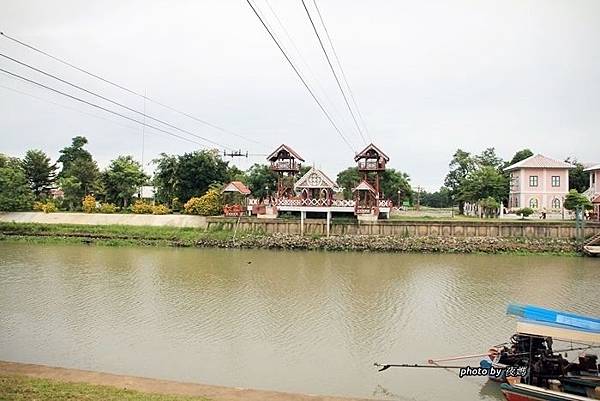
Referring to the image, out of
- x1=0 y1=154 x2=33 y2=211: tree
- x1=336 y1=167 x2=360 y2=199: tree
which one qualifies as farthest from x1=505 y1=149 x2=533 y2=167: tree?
x1=0 y1=154 x2=33 y2=211: tree

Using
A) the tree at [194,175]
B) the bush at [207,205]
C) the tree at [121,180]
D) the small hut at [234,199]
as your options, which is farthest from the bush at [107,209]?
the small hut at [234,199]

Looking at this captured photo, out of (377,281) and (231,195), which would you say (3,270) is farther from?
(231,195)

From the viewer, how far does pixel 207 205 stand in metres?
40.8

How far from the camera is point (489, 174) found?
151 ft

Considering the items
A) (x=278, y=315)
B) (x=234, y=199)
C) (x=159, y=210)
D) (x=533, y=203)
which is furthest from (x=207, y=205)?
(x=533, y=203)

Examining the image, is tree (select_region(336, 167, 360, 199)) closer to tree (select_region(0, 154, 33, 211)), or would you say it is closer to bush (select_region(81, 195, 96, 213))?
bush (select_region(81, 195, 96, 213))

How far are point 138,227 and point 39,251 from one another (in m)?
8.37

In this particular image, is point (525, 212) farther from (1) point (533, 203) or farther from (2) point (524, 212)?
(1) point (533, 203)

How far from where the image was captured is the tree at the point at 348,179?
5714cm

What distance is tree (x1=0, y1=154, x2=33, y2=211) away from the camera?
4406 centimetres

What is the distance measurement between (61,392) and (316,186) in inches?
1262

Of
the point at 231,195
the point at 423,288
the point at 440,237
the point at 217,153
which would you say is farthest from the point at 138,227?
the point at 423,288

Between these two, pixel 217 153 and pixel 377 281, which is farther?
pixel 217 153

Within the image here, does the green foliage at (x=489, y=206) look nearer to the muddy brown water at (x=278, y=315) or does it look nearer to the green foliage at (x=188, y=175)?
the muddy brown water at (x=278, y=315)
